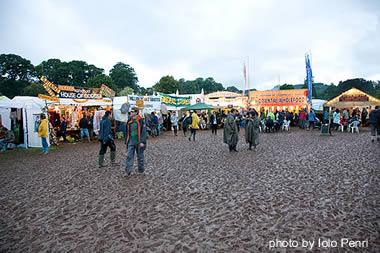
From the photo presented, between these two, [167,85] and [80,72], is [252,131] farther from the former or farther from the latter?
[80,72]

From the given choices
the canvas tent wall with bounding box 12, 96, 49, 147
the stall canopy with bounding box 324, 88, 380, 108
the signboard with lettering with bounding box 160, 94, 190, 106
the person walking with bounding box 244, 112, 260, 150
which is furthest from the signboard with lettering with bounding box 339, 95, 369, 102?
the canvas tent wall with bounding box 12, 96, 49, 147

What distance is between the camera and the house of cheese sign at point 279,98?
26359mm

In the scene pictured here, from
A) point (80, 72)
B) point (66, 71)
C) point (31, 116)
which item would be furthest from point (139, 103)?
point (80, 72)

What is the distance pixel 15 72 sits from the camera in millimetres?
67562

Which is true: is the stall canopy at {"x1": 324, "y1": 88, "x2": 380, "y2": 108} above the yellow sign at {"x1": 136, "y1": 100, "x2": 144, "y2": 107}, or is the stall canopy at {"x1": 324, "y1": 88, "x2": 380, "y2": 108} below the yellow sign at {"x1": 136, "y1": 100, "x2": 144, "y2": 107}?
above

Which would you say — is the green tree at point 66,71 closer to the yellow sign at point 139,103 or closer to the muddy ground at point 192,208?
the yellow sign at point 139,103

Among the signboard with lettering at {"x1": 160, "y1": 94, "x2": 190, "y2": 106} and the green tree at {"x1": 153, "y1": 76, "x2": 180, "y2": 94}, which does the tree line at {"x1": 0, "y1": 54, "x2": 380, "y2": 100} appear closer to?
the green tree at {"x1": 153, "y1": 76, "x2": 180, "y2": 94}

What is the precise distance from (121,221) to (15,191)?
3314 millimetres

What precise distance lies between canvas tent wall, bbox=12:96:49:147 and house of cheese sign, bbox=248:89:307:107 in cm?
2271

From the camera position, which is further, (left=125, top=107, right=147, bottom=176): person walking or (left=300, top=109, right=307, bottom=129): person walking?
(left=300, top=109, right=307, bottom=129): person walking

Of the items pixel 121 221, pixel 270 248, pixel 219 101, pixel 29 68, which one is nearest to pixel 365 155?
pixel 270 248

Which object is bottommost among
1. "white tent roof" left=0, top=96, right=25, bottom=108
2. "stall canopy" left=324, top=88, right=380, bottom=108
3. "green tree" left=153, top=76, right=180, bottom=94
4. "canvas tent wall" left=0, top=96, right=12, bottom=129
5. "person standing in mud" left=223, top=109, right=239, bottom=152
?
"person standing in mud" left=223, top=109, right=239, bottom=152

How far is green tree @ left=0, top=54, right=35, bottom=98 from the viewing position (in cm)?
6272

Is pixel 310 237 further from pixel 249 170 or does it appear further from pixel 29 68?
pixel 29 68
